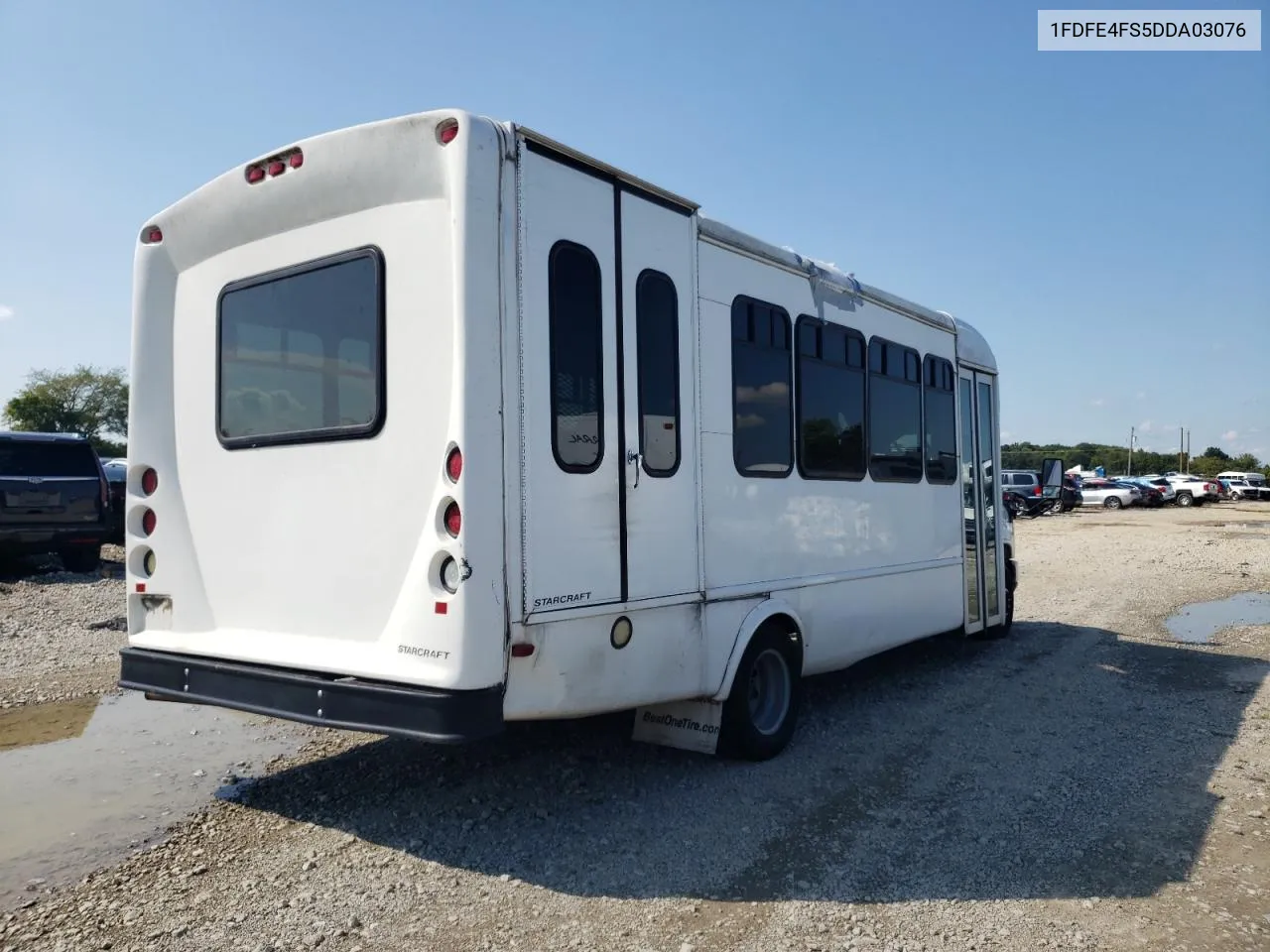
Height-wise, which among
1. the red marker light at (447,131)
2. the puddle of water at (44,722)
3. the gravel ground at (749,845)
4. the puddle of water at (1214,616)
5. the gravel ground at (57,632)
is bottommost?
the puddle of water at (1214,616)

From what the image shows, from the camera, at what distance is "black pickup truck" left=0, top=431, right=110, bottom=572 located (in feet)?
38.8

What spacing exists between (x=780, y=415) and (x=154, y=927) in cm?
403

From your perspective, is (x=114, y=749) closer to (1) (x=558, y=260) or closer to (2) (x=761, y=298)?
(1) (x=558, y=260)

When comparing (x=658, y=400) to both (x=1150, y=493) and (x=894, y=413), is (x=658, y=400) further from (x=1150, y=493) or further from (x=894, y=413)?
(x=1150, y=493)

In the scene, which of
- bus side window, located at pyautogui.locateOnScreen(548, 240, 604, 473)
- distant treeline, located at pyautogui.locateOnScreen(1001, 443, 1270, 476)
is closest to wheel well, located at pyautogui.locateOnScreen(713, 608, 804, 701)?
bus side window, located at pyautogui.locateOnScreen(548, 240, 604, 473)

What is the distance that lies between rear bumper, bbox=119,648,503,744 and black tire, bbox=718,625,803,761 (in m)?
1.82

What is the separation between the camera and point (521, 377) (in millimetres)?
4051

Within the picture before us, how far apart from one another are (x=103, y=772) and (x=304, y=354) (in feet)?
8.83

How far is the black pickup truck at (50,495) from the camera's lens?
1183 centimetres

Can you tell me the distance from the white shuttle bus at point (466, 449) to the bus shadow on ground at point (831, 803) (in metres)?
0.47

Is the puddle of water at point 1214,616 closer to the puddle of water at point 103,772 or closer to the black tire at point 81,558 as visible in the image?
the puddle of water at point 103,772

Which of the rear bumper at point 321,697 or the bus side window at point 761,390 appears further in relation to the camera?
the bus side window at point 761,390

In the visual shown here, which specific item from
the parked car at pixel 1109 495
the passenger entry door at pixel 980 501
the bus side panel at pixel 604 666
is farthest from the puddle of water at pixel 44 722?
the parked car at pixel 1109 495

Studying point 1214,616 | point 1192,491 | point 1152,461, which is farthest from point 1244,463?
point 1214,616
